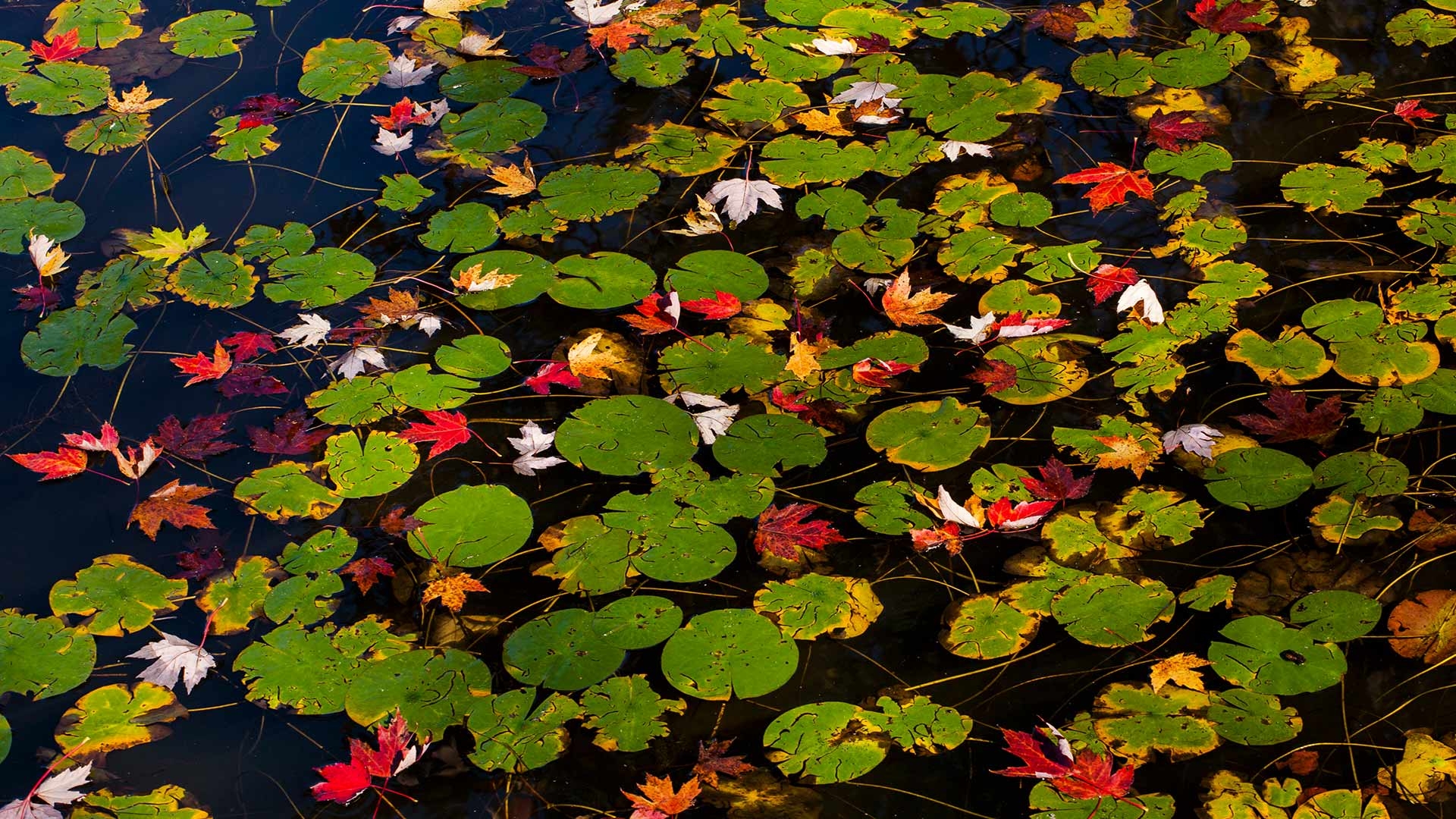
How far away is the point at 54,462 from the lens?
2.45 m

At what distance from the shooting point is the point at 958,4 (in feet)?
11.8

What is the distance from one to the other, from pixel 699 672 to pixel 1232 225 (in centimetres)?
180

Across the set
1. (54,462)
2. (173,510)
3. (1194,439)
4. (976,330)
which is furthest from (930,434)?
(54,462)

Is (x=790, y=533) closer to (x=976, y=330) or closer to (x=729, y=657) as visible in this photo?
(x=729, y=657)

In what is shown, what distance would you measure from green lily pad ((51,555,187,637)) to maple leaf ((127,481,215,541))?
0.10m

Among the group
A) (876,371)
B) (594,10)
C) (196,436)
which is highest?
(594,10)

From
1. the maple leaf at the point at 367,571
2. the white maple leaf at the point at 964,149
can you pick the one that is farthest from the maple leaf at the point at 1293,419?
the maple leaf at the point at 367,571

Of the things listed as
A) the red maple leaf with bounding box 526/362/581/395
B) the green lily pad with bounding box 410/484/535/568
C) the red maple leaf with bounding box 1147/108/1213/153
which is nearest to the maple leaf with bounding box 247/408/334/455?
the green lily pad with bounding box 410/484/535/568

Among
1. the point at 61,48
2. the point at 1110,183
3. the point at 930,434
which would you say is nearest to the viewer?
the point at 930,434

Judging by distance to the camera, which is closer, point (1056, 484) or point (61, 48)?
point (1056, 484)

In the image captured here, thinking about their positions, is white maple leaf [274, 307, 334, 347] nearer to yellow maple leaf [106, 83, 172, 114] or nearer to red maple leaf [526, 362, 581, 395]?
red maple leaf [526, 362, 581, 395]

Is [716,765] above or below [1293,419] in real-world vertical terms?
below

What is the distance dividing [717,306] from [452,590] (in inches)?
36.8

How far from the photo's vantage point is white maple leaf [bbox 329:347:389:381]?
2.59m
